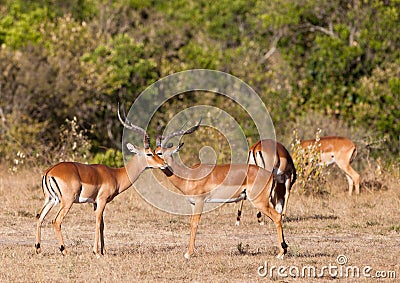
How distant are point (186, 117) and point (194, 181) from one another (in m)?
13.7

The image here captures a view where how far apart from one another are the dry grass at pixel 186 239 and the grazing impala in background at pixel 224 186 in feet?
1.74

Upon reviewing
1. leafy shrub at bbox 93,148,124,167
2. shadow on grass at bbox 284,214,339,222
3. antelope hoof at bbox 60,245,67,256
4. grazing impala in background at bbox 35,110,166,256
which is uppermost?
leafy shrub at bbox 93,148,124,167

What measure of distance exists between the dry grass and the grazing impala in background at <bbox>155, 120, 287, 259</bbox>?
1.74 ft

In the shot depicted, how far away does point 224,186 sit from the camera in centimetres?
1052

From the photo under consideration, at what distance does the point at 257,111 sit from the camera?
26.0 metres

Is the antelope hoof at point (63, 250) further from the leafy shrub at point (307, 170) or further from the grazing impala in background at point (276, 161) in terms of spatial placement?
the leafy shrub at point (307, 170)

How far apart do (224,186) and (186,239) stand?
1.58 metres

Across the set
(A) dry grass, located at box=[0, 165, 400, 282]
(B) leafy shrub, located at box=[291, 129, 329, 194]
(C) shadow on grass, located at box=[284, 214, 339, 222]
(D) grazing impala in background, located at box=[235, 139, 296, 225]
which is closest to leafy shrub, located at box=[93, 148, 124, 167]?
(A) dry grass, located at box=[0, 165, 400, 282]

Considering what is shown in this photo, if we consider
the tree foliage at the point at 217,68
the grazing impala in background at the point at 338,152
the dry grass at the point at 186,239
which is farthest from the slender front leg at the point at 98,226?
the tree foliage at the point at 217,68

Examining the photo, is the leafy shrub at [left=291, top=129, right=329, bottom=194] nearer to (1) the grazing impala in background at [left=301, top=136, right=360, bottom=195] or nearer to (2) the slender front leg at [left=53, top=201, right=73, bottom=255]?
Result: (1) the grazing impala in background at [left=301, top=136, right=360, bottom=195]

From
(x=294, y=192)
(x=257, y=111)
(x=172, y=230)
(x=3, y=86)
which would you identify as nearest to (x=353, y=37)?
(x=257, y=111)

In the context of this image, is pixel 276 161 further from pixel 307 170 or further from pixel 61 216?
pixel 61 216

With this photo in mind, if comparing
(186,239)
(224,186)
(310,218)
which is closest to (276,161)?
(310,218)

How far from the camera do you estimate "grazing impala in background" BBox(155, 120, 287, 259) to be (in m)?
10.2
